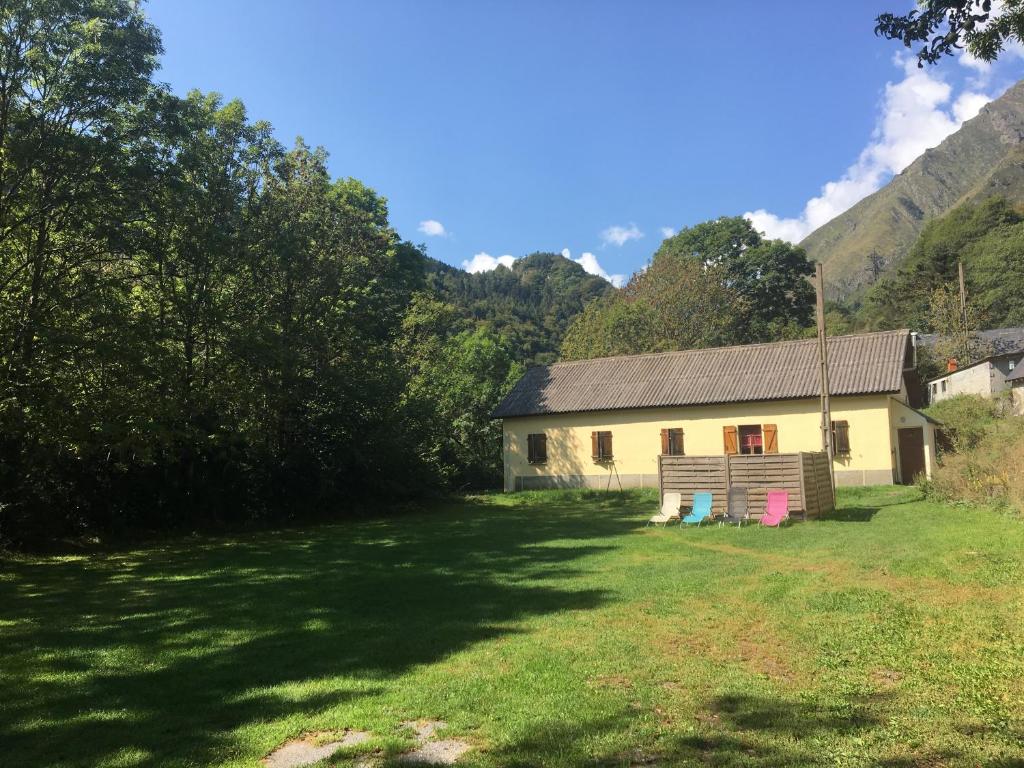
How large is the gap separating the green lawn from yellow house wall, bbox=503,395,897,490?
10744 millimetres

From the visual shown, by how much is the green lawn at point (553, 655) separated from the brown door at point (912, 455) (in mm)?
12145

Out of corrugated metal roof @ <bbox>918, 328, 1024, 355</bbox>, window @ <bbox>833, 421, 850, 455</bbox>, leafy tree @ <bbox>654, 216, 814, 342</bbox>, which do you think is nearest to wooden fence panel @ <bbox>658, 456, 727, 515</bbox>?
window @ <bbox>833, 421, 850, 455</bbox>

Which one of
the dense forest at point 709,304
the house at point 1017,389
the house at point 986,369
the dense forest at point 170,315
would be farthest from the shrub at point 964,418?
the dense forest at point 170,315

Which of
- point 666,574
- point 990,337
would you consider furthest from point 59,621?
point 990,337

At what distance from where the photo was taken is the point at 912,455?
22.6 meters

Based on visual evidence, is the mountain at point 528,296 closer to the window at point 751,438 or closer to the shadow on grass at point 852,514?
the window at point 751,438

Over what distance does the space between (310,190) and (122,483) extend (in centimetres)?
1158

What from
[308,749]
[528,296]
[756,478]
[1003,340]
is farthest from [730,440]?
[528,296]

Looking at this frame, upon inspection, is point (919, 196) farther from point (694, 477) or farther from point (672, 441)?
point (694, 477)

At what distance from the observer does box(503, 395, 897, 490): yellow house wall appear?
71.3 ft

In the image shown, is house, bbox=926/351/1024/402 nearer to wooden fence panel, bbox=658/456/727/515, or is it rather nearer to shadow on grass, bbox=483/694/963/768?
wooden fence panel, bbox=658/456/727/515

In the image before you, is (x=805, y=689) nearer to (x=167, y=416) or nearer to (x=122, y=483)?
(x=167, y=416)

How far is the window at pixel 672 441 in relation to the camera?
25188 millimetres

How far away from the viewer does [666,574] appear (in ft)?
30.1
